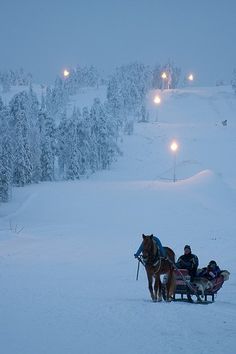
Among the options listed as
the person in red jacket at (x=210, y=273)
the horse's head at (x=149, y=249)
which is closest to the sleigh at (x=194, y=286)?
the person in red jacket at (x=210, y=273)

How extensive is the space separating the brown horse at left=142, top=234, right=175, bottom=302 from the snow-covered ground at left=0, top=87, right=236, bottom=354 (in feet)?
1.85

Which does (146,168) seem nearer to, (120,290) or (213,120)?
(213,120)

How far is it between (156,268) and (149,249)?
67 cm

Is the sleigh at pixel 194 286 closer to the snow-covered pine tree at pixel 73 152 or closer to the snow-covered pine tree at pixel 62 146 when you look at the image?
the snow-covered pine tree at pixel 73 152

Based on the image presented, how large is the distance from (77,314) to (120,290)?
465 cm

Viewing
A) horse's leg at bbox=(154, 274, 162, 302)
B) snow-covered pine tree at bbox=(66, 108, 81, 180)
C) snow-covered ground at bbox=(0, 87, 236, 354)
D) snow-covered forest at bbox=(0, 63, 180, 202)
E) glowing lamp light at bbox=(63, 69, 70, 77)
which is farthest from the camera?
glowing lamp light at bbox=(63, 69, 70, 77)

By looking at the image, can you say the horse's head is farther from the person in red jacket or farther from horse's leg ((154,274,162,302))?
the person in red jacket

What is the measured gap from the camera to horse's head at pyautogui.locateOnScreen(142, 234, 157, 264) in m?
12.8

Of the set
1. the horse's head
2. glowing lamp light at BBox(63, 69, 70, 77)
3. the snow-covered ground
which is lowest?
the snow-covered ground

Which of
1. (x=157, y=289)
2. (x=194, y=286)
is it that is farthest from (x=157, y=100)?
(x=157, y=289)

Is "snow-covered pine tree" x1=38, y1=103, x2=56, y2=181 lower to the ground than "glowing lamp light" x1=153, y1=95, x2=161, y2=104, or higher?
→ lower

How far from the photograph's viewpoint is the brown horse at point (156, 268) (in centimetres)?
1285

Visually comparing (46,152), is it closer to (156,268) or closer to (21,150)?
(21,150)

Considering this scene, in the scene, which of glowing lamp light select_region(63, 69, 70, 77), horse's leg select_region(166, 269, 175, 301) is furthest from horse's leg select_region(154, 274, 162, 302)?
glowing lamp light select_region(63, 69, 70, 77)
